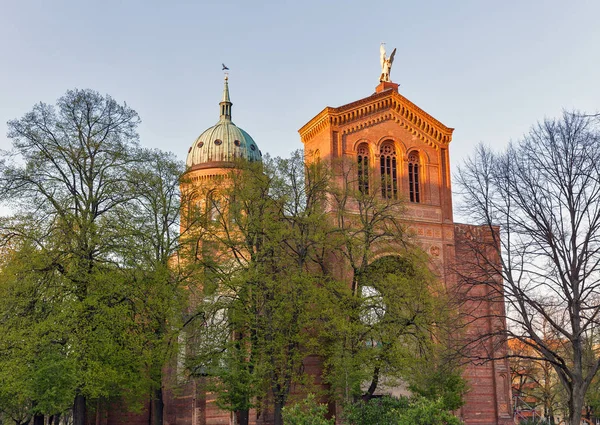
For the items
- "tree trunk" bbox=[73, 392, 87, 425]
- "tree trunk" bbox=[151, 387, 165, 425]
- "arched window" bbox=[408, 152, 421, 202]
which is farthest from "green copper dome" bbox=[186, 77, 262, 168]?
"tree trunk" bbox=[73, 392, 87, 425]

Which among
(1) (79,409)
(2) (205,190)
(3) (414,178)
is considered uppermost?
(3) (414,178)

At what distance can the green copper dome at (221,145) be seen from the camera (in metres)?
55.0

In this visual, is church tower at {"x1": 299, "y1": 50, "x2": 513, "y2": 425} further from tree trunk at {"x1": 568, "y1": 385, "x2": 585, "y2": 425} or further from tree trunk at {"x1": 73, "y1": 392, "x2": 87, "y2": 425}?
tree trunk at {"x1": 73, "y1": 392, "x2": 87, "y2": 425}

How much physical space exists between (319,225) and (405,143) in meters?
13.3

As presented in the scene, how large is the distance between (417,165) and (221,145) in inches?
840

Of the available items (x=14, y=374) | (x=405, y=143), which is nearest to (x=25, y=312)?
(x=14, y=374)

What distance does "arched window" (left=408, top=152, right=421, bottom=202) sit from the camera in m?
39.3

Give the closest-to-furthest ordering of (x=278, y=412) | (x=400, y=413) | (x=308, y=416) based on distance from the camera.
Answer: (x=308, y=416) < (x=400, y=413) < (x=278, y=412)

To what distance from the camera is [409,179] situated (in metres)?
39.7

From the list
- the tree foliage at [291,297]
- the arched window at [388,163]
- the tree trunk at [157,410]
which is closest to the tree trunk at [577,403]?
the tree foliage at [291,297]

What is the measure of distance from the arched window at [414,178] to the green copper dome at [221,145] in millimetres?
18531

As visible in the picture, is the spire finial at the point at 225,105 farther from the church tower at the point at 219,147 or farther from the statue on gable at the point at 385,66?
the statue on gable at the point at 385,66

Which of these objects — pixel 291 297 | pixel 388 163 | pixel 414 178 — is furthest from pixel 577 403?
pixel 388 163

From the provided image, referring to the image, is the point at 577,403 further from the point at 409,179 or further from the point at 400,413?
the point at 409,179
